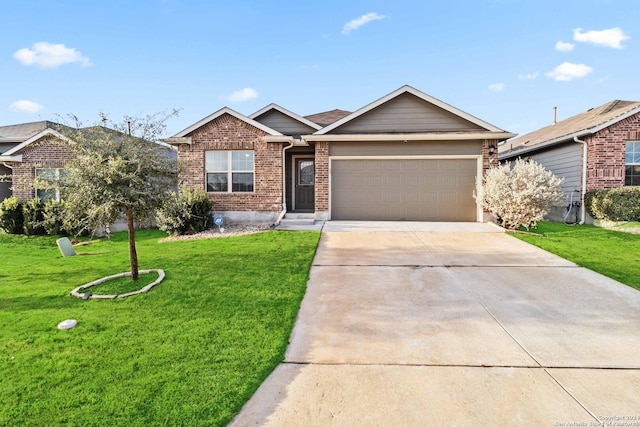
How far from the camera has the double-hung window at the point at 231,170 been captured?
12.3 meters

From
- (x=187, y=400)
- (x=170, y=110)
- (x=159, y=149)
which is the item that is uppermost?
(x=170, y=110)

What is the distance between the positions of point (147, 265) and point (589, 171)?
588 inches

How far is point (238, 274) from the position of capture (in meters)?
5.90

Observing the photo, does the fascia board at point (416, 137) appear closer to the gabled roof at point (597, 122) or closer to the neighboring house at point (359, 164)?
the neighboring house at point (359, 164)

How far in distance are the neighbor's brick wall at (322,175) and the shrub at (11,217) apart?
10.9 metres

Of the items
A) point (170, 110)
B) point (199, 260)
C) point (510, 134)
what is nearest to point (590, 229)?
point (510, 134)

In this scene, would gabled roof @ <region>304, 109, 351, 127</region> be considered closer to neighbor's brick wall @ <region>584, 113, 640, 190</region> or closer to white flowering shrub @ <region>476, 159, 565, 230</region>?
white flowering shrub @ <region>476, 159, 565, 230</region>

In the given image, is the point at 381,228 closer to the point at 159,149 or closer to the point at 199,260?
the point at 199,260

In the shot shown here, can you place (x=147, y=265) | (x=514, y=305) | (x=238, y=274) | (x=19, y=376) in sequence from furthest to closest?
(x=147, y=265), (x=238, y=274), (x=514, y=305), (x=19, y=376)

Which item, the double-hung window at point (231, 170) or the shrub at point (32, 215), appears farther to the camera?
the double-hung window at point (231, 170)

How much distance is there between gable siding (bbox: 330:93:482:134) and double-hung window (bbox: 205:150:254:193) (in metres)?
3.43

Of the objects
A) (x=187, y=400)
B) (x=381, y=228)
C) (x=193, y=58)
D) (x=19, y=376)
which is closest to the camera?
(x=187, y=400)

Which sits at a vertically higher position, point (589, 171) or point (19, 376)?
point (589, 171)

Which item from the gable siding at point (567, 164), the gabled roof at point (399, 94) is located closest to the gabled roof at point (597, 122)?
the gable siding at point (567, 164)
